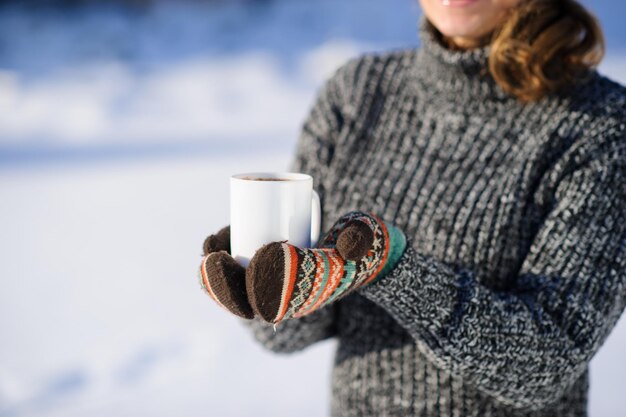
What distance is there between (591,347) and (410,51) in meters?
0.51

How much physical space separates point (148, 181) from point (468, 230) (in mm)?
2206

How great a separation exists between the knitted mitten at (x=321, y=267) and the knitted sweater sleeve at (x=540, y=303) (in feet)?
0.13

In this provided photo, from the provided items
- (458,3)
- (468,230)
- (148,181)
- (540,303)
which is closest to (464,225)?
(468,230)

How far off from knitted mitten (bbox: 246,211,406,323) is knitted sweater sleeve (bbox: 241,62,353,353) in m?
0.28

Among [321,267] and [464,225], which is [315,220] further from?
[464,225]

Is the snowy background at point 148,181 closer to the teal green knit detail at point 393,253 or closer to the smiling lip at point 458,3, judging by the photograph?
the smiling lip at point 458,3

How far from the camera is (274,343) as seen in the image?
89 cm

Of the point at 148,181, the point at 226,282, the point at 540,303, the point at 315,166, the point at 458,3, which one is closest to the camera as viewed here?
the point at 226,282

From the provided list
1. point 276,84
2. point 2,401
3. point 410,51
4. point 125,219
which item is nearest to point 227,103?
point 276,84

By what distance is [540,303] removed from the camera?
67 centimetres

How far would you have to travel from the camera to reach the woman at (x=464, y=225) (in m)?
0.62

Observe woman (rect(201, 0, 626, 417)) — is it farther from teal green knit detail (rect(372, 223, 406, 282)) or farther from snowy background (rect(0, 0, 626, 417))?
snowy background (rect(0, 0, 626, 417))

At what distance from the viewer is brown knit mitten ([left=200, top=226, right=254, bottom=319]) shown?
0.54 metres

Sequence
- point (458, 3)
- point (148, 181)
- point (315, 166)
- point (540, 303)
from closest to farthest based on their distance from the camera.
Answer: point (540, 303) < point (458, 3) < point (315, 166) < point (148, 181)
